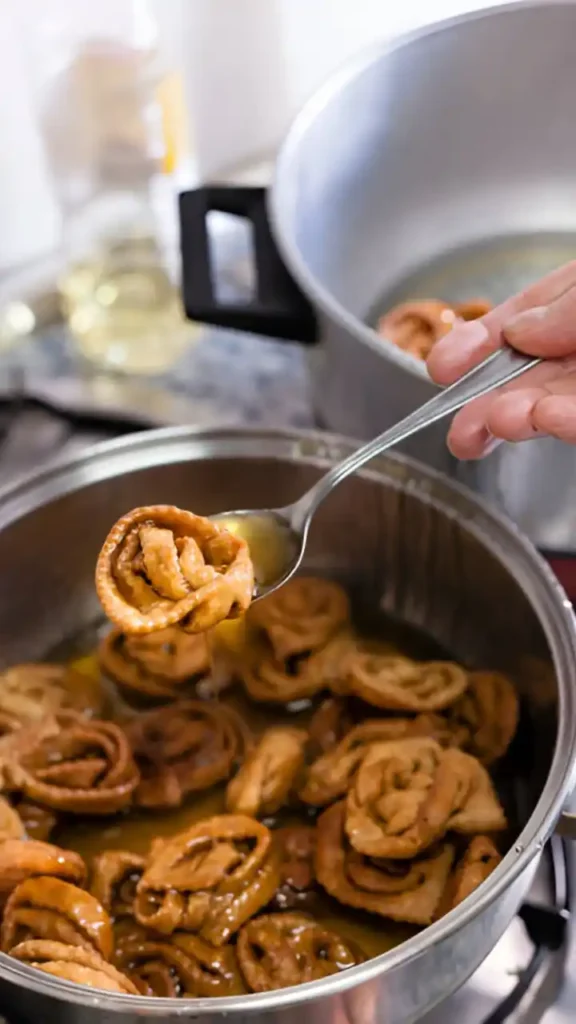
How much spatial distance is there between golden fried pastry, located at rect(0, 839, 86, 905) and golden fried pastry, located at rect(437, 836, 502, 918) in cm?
25

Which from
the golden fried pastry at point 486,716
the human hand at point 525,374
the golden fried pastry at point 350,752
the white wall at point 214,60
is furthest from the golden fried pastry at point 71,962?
the white wall at point 214,60

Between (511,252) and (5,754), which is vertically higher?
(511,252)

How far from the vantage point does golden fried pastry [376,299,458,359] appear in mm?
953

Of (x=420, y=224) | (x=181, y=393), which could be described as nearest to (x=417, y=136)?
(x=420, y=224)

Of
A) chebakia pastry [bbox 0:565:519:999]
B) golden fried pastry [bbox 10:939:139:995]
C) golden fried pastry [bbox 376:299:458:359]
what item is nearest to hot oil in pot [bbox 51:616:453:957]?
chebakia pastry [bbox 0:565:519:999]

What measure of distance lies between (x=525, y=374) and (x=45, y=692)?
17.6 inches

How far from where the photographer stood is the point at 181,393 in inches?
44.6

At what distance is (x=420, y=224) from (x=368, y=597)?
469 mm

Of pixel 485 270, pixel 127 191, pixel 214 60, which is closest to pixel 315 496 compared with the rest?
pixel 485 270

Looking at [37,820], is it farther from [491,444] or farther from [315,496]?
[491,444]

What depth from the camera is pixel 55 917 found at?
2.25ft

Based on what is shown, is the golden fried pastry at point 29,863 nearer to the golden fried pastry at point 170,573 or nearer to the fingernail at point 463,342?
the golden fried pastry at point 170,573

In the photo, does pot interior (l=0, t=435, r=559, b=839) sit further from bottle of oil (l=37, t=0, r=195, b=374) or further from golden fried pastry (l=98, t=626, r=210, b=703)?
bottle of oil (l=37, t=0, r=195, b=374)

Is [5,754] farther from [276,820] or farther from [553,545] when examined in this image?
[553,545]
